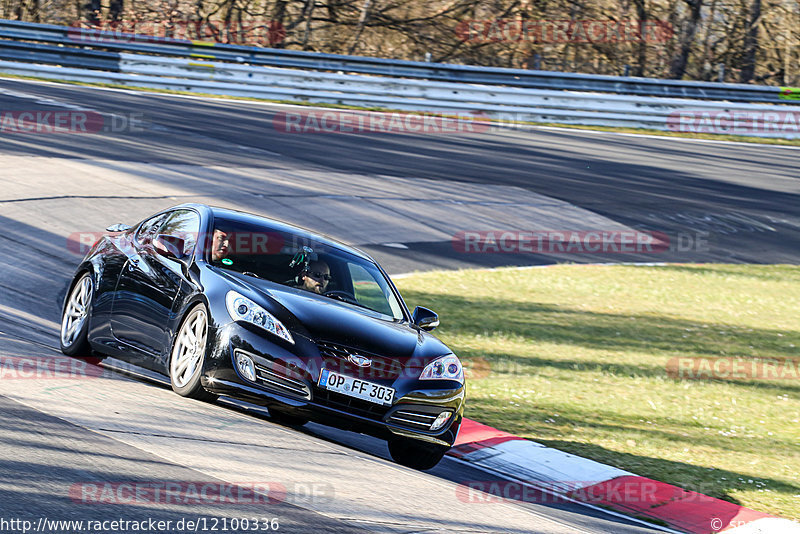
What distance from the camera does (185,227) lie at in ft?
26.4

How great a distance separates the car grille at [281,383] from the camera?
21.4 ft

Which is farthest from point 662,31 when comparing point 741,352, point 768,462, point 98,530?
point 98,530

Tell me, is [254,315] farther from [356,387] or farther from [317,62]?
[317,62]

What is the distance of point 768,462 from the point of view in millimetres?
8328

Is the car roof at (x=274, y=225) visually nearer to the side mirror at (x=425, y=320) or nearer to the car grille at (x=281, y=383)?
the side mirror at (x=425, y=320)

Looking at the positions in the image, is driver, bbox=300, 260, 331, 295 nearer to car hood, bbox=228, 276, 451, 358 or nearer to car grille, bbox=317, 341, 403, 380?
car hood, bbox=228, 276, 451, 358

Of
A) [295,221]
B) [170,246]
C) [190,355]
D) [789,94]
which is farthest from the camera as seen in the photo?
[789,94]

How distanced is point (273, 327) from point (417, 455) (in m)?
1.33

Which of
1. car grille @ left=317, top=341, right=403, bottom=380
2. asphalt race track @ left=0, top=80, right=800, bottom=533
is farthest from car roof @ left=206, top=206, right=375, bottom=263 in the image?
car grille @ left=317, top=341, right=403, bottom=380

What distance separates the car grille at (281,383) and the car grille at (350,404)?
0.26 ft

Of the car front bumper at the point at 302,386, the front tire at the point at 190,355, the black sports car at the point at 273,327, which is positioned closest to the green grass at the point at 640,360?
the black sports car at the point at 273,327

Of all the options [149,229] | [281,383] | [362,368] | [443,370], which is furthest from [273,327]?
[149,229]

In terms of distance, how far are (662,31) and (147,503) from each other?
3347cm

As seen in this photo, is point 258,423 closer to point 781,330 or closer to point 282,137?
point 781,330
